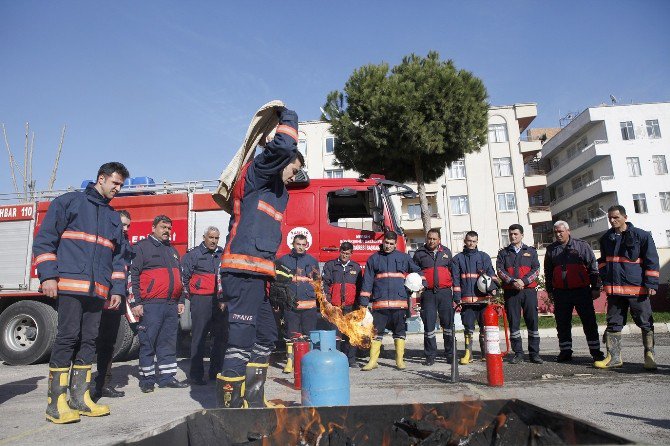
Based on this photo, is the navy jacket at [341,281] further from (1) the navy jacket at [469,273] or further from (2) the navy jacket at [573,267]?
(2) the navy jacket at [573,267]

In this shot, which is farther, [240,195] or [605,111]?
[605,111]

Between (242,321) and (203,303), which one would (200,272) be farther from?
(242,321)

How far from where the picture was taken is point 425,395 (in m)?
4.39

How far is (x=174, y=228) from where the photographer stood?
8.51 meters

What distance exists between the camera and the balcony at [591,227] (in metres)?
32.9

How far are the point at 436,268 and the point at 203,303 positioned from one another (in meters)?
3.55

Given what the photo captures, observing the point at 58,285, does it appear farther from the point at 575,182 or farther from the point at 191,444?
the point at 575,182

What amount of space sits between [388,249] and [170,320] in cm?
328

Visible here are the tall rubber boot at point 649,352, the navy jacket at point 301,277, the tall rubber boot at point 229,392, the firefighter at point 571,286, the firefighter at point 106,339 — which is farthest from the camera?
the navy jacket at point 301,277

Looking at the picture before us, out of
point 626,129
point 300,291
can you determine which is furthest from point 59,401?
point 626,129

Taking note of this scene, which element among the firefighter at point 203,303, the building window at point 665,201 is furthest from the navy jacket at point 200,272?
the building window at point 665,201

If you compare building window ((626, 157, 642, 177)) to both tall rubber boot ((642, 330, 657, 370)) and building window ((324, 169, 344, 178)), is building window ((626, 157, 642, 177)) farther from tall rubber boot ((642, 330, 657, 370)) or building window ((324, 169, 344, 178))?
tall rubber boot ((642, 330, 657, 370))

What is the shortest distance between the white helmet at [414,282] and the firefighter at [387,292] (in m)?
0.21

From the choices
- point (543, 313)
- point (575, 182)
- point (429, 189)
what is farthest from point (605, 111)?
point (543, 313)
